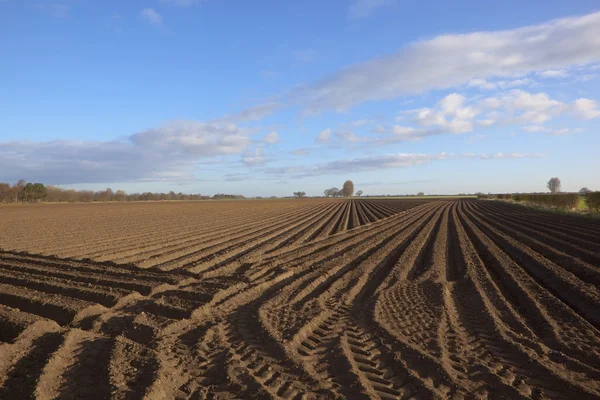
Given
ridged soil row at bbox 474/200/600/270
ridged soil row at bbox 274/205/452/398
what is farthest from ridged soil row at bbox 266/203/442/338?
ridged soil row at bbox 474/200/600/270

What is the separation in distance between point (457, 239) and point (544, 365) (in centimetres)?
1179

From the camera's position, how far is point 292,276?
31.2 ft

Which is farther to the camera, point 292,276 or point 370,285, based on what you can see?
point 292,276

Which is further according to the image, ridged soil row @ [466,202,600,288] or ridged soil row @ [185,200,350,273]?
ridged soil row @ [185,200,350,273]

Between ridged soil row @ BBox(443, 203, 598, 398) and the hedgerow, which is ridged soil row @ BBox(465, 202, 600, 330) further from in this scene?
the hedgerow

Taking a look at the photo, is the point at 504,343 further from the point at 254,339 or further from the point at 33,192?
the point at 33,192

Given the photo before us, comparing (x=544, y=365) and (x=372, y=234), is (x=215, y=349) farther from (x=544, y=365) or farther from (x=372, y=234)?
(x=372, y=234)

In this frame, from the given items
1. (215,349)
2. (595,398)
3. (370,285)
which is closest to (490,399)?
(595,398)

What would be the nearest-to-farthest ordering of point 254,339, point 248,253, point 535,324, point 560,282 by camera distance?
point 254,339 → point 535,324 → point 560,282 → point 248,253

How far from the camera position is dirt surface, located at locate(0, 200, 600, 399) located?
4.05 metres

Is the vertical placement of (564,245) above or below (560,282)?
above

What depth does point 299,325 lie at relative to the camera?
588 cm

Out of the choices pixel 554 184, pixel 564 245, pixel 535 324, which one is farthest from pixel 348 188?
pixel 535 324

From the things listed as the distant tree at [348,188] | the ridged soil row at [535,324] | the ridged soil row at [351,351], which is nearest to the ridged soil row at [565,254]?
the ridged soil row at [535,324]
